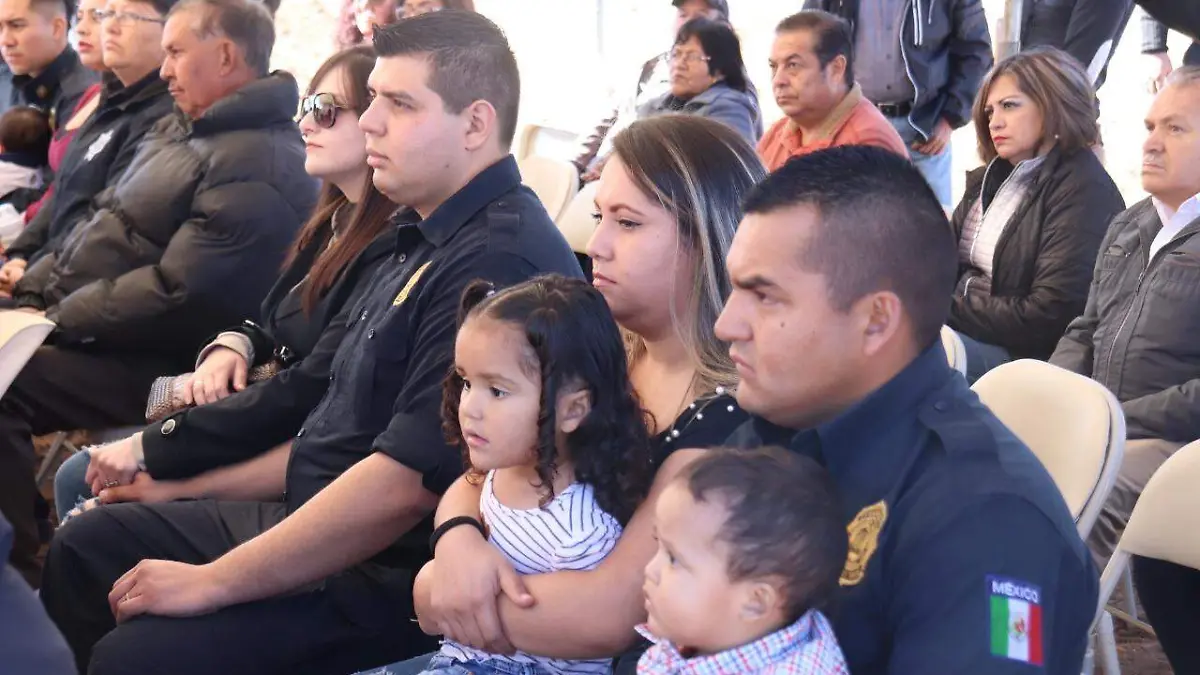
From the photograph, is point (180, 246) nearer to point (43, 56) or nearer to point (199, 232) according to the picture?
point (199, 232)

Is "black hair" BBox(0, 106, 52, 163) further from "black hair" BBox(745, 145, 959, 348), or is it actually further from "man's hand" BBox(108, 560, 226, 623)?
"black hair" BBox(745, 145, 959, 348)

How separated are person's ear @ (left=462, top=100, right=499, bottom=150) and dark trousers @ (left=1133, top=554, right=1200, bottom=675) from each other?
1.22m

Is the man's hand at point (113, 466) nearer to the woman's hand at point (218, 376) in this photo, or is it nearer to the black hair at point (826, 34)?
the woman's hand at point (218, 376)

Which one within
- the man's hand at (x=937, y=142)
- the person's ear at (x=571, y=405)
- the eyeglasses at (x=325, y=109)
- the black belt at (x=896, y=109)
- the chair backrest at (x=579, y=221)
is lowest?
the chair backrest at (x=579, y=221)

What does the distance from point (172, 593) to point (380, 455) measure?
39 cm

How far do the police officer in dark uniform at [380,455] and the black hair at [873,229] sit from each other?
0.70m

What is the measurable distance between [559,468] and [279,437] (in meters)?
1.01

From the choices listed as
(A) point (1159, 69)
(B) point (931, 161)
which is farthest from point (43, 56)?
(A) point (1159, 69)

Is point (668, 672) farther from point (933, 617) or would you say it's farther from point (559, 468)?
point (559, 468)

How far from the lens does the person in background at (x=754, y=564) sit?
1.28 meters

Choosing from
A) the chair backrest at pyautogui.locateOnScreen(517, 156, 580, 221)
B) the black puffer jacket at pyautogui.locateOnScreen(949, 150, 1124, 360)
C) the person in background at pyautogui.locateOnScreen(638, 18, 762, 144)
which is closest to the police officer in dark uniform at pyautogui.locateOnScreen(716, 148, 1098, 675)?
the black puffer jacket at pyautogui.locateOnScreen(949, 150, 1124, 360)

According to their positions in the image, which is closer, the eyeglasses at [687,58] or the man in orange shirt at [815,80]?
the man in orange shirt at [815,80]

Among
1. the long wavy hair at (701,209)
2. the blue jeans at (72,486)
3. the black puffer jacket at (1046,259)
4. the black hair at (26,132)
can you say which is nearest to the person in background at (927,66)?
the black puffer jacket at (1046,259)

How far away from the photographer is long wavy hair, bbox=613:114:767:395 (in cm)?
178
